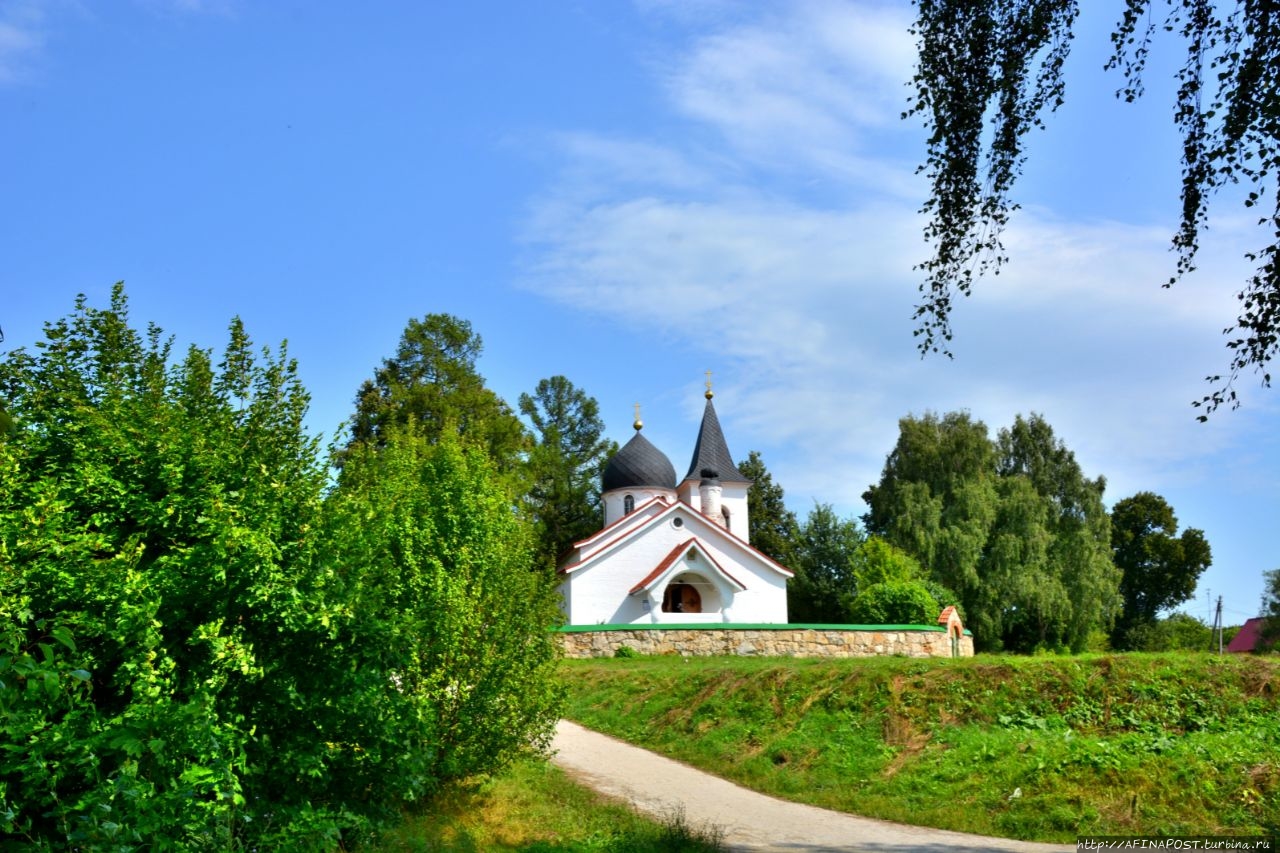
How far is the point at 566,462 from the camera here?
54.8 meters

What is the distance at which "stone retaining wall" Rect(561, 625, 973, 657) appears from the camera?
85.3ft

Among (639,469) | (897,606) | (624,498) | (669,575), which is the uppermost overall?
(639,469)

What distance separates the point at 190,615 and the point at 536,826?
4.69m

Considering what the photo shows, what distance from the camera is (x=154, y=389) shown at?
8.26m

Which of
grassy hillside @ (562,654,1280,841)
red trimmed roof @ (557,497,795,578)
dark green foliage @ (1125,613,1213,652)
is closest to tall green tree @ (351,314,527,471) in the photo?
red trimmed roof @ (557,497,795,578)

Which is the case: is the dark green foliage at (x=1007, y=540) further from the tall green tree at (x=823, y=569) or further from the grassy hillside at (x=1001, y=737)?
the grassy hillside at (x=1001, y=737)

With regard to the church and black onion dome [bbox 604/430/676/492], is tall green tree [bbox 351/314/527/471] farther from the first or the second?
black onion dome [bbox 604/430/676/492]

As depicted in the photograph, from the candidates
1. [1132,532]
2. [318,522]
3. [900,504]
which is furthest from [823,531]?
[318,522]

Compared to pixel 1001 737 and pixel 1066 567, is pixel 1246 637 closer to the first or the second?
pixel 1066 567

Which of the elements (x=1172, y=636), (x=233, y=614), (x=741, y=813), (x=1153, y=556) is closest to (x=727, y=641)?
(x=741, y=813)

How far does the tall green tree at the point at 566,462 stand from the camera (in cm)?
5106

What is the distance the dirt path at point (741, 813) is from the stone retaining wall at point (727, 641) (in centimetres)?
968

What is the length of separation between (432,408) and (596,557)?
7659 mm

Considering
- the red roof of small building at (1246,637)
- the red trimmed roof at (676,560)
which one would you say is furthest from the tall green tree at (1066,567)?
the red trimmed roof at (676,560)
